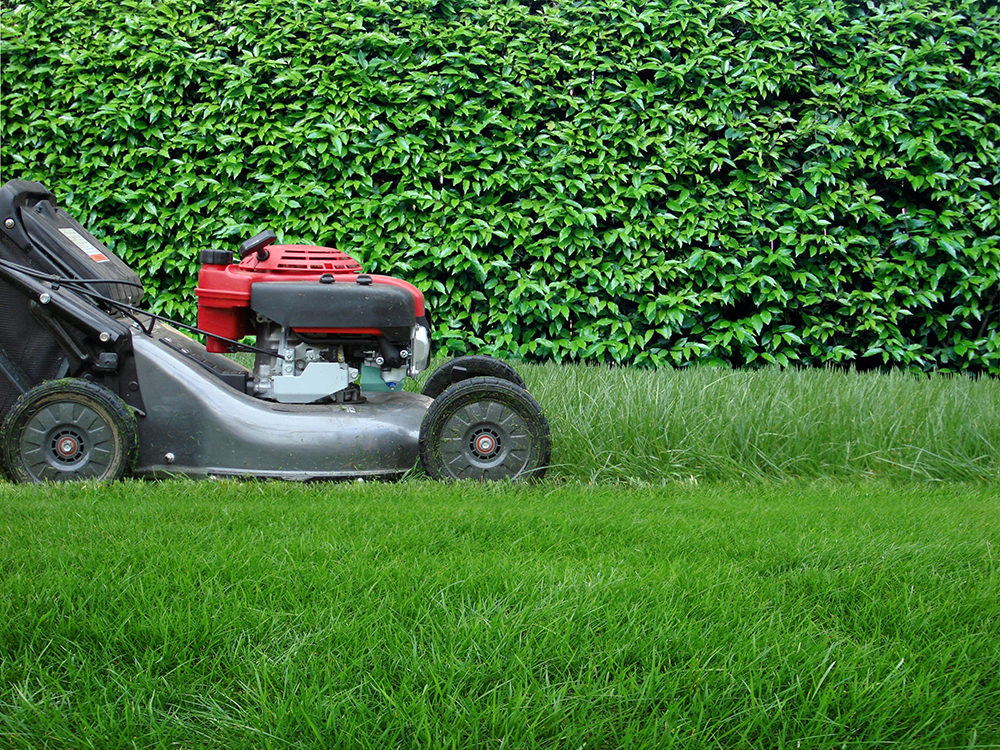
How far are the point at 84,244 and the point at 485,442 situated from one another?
6.17 ft

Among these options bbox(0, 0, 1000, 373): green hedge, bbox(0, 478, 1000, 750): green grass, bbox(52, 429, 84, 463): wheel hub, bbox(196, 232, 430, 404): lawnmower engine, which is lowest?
bbox(0, 478, 1000, 750): green grass

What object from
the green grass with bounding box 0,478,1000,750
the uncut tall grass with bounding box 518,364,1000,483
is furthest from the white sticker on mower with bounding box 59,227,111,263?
the uncut tall grass with bounding box 518,364,1000,483

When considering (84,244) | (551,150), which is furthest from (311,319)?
(551,150)

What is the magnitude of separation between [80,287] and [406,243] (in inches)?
88.2

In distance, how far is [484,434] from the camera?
3.09 m

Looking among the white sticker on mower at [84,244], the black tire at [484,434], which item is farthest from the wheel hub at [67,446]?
the black tire at [484,434]

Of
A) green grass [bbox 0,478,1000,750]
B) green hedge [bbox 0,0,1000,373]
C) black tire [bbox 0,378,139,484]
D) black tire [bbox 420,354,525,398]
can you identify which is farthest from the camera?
green hedge [bbox 0,0,1000,373]

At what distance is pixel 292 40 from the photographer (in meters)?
5.21

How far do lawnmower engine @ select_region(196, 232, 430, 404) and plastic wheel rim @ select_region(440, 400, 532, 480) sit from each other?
0.42m

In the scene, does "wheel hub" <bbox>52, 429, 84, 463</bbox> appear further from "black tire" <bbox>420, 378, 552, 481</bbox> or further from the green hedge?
the green hedge

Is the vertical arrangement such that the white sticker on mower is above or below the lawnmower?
above

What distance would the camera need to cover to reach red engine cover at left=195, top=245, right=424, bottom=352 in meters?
3.17

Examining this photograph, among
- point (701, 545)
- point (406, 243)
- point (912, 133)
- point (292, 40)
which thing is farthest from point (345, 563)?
point (912, 133)

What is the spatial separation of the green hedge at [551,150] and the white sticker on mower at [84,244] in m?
1.60
